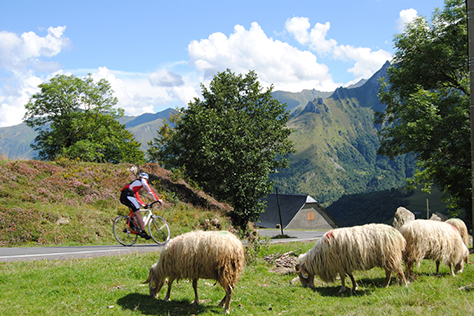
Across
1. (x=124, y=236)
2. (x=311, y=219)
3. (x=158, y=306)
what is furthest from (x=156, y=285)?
(x=311, y=219)

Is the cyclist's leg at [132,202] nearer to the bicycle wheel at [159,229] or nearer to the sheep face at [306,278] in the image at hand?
the bicycle wheel at [159,229]

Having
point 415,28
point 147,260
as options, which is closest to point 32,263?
point 147,260

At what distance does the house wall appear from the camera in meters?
63.6

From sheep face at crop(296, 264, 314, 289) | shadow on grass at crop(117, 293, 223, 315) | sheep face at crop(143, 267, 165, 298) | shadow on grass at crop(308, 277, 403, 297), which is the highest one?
sheep face at crop(143, 267, 165, 298)

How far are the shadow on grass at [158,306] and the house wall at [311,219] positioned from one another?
2233 inches

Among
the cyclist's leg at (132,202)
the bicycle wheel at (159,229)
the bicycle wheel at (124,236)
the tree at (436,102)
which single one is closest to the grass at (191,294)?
the cyclist's leg at (132,202)

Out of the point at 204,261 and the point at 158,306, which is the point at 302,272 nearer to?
the point at 204,261

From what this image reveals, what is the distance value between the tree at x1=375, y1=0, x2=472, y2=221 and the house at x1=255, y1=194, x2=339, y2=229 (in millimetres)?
38787

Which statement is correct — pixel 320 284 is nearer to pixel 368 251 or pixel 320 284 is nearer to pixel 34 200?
pixel 368 251

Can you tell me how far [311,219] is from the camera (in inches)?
2574

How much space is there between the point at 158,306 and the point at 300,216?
5957cm

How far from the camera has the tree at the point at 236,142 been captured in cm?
2547

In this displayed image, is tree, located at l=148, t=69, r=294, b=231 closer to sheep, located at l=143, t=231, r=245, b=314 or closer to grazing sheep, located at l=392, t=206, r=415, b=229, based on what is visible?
grazing sheep, located at l=392, t=206, r=415, b=229

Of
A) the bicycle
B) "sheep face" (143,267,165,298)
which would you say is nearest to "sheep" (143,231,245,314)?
"sheep face" (143,267,165,298)
